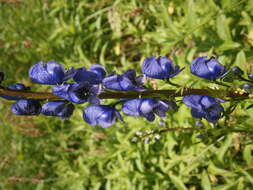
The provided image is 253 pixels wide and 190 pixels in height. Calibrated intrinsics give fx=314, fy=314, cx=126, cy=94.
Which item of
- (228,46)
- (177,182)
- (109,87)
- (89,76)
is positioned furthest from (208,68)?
(177,182)

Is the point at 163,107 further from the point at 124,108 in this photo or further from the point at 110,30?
the point at 110,30

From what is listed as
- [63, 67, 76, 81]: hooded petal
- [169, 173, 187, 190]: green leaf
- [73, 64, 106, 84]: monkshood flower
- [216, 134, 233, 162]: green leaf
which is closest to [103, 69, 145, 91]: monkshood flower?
[73, 64, 106, 84]: monkshood flower

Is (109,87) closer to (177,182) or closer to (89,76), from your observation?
(89,76)

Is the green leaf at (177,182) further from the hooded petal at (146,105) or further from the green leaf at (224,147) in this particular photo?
the hooded petal at (146,105)

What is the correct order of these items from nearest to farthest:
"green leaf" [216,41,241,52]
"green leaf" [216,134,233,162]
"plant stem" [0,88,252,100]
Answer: "plant stem" [0,88,252,100]
"green leaf" [216,134,233,162]
"green leaf" [216,41,241,52]

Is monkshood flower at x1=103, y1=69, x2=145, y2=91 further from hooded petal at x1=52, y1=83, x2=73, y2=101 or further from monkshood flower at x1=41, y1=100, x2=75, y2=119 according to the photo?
monkshood flower at x1=41, y1=100, x2=75, y2=119

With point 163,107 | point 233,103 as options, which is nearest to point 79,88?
point 163,107
